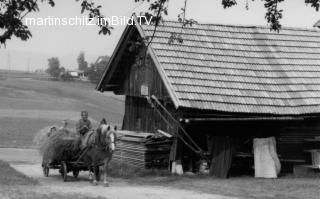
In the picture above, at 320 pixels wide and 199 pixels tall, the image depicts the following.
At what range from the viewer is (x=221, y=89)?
72.7 ft

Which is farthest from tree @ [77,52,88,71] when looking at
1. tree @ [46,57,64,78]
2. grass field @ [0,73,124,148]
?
grass field @ [0,73,124,148]

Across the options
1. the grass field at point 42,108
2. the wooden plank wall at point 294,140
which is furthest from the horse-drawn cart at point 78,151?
the grass field at point 42,108

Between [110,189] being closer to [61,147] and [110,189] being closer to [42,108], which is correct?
[61,147]

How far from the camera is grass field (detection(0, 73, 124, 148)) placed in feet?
142

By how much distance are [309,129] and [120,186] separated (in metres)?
8.02

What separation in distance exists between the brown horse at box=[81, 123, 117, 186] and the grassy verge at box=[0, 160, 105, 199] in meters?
1.53

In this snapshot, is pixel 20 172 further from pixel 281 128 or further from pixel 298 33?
pixel 298 33

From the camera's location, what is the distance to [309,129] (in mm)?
23672

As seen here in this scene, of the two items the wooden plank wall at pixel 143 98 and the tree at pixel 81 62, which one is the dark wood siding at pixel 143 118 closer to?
the wooden plank wall at pixel 143 98

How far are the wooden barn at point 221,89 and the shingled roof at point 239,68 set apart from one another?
4cm

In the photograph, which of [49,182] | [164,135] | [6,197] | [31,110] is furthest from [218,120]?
[31,110]

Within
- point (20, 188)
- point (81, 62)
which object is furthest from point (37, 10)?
point (81, 62)

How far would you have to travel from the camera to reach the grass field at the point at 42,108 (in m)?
43.2

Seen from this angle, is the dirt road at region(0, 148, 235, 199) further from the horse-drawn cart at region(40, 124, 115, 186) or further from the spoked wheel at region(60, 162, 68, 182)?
the horse-drawn cart at region(40, 124, 115, 186)
